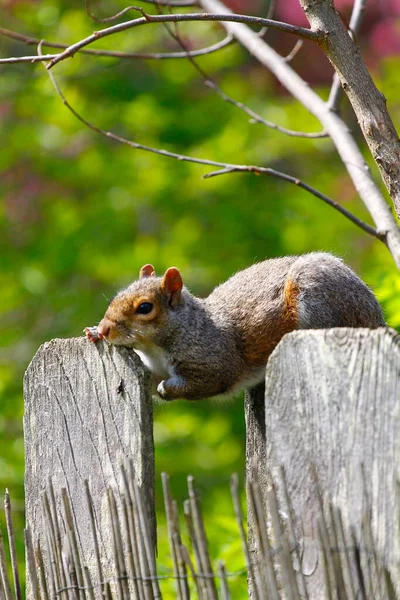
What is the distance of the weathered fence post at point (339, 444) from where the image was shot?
A: 1.85 m

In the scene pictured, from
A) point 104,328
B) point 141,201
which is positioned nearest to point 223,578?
point 104,328

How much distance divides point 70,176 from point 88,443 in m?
5.31

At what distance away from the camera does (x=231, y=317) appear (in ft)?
10.7

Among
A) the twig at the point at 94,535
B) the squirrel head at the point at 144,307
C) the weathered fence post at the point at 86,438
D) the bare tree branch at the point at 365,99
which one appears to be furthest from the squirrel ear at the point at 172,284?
the twig at the point at 94,535

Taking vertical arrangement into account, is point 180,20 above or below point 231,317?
above

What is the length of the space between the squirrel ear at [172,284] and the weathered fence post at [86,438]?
0.81 metres

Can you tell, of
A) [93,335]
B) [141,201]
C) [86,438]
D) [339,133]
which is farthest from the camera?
[141,201]

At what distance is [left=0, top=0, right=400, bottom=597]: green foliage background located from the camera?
713cm

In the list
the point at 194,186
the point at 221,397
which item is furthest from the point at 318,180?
the point at 221,397

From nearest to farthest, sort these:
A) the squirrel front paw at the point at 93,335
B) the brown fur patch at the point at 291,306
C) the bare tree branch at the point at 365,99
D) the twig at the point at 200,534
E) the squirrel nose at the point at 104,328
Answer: the twig at the point at 200,534
the bare tree branch at the point at 365,99
the squirrel front paw at the point at 93,335
the squirrel nose at the point at 104,328
the brown fur patch at the point at 291,306

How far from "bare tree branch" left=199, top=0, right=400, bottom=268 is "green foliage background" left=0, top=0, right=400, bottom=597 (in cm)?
327

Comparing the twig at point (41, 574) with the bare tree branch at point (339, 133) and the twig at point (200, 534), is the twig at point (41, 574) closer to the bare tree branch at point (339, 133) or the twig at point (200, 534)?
the twig at point (200, 534)

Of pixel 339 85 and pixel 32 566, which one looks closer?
pixel 32 566

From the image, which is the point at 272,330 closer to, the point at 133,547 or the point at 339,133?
the point at 339,133
